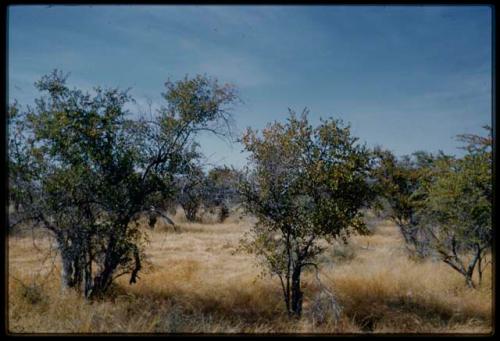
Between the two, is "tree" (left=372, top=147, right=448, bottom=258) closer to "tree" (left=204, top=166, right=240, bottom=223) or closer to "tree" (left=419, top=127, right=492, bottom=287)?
"tree" (left=419, top=127, right=492, bottom=287)

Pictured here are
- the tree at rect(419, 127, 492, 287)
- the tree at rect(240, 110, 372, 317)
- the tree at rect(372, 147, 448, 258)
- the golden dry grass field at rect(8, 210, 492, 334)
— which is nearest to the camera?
the golden dry grass field at rect(8, 210, 492, 334)

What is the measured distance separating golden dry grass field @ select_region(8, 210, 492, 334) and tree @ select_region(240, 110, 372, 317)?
0.72 m

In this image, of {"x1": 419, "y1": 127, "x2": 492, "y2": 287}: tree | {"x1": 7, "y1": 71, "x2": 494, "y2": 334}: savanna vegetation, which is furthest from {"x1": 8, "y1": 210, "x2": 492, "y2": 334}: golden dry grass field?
{"x1": 419, "y1": 127, "x2": 492, "y2": 287}: tree

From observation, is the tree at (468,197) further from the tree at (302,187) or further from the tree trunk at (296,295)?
the tree trunk at (296,295)

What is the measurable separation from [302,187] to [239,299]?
3.79m

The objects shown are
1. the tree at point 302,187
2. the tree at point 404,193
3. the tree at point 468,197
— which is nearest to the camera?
the tree at point 302,187

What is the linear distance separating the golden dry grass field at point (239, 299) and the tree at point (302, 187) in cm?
72

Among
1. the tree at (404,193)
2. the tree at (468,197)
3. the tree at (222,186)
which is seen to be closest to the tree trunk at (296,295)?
the tree at (222,186)

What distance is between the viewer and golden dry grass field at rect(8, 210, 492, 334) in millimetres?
6348

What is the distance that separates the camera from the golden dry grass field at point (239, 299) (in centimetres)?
635

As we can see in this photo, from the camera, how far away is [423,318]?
8.69m

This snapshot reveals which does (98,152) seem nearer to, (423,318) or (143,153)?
(143,153)

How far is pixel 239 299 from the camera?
9773 millimetres

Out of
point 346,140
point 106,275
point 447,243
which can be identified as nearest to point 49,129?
point 106,275
